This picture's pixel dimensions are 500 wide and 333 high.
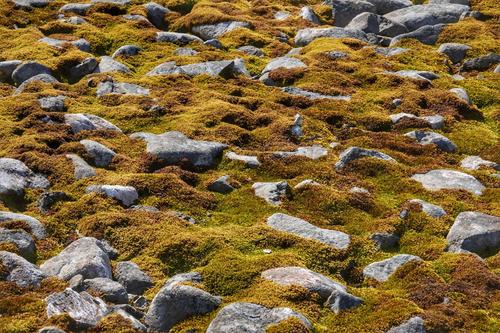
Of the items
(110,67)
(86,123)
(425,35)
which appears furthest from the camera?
(425,35)

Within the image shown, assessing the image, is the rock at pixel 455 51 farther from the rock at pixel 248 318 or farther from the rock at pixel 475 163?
the rock at pixel 248 318

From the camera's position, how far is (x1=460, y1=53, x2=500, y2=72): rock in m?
36.4

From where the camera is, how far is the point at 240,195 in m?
21.6

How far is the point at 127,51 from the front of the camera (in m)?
36.4

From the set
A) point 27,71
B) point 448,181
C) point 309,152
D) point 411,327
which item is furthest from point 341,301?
point 27,71

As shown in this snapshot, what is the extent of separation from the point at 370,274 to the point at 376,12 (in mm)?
33408

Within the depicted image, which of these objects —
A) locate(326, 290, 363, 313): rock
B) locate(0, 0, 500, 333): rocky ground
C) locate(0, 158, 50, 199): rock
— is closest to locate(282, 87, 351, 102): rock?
locate(0, 0, 500, 333): rocky ground

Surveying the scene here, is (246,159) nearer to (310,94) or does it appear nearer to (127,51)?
(310,94)

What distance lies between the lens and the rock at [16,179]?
2031cm

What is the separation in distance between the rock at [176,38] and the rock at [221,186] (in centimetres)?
1873

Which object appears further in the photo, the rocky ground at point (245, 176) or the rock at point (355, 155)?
the rock at point (355, 155)

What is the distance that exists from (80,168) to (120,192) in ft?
8.37

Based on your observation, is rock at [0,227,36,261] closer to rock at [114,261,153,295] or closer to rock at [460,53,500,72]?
rock at [114,261,153,295]

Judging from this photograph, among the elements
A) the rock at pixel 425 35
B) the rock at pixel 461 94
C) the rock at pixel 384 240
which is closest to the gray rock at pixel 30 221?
the rock at pixel 384 240
